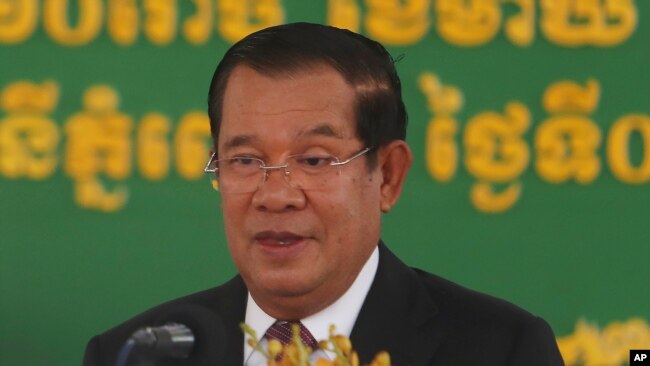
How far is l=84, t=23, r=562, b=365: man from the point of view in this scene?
2.24 m

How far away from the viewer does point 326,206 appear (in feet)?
7.35

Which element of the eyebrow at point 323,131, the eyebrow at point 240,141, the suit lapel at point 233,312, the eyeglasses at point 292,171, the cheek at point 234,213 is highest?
the eyebrow at point 323,131

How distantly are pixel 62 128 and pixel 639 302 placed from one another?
64.0 inches

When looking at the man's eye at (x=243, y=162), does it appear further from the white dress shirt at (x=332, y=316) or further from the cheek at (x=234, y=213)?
the white dress shirt at (x=332, y=316)

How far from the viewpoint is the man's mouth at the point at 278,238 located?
222cm

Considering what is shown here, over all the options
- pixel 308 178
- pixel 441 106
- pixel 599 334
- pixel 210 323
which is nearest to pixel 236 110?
pixel 308 178

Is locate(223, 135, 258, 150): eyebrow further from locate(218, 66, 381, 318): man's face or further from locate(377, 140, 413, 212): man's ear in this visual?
locate(377, 140, 413, 212): man's ear

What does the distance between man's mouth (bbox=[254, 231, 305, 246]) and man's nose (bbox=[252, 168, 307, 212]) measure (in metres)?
0.04

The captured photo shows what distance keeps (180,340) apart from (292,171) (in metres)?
0.51

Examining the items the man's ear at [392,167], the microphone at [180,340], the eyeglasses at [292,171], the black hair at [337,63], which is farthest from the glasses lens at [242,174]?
the microphone at [180,340]

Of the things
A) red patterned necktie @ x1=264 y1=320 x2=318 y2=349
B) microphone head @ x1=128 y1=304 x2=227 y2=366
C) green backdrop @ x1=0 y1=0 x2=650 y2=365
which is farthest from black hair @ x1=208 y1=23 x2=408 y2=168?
green backdrop @ x1=0 y1=0 x2=650 y2=365

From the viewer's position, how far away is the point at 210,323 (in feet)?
5.98

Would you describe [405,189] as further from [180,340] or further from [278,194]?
[180,340]

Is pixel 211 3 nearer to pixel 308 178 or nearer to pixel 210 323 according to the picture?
pixel 308 178
